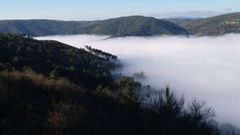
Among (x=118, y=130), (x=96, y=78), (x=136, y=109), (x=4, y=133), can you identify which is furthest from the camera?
(x=96, y=78)

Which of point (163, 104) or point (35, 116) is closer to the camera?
point (35, 116)

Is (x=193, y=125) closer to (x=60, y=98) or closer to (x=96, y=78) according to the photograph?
(x=60, y=98)

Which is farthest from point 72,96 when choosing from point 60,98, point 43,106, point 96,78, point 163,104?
point 96,78

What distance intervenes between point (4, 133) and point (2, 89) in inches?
146

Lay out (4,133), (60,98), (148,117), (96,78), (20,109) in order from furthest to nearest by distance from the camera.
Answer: (96,78)
(148,117)
(60,98)
(20,109)
(4,133)

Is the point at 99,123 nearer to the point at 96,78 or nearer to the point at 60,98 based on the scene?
the point at 60,98

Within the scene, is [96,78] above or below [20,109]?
below

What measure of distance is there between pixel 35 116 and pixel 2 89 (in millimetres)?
1951

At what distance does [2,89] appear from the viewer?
892 inches

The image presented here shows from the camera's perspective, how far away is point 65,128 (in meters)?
19.8

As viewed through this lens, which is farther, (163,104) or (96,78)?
(96,78)

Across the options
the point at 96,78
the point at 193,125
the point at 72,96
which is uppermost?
the point at 72,96

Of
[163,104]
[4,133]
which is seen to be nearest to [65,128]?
[4,133]

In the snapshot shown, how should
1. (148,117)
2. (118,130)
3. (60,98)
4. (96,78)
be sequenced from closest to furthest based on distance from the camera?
(118,130) < (60,98) < (148,117) < (96,78)
